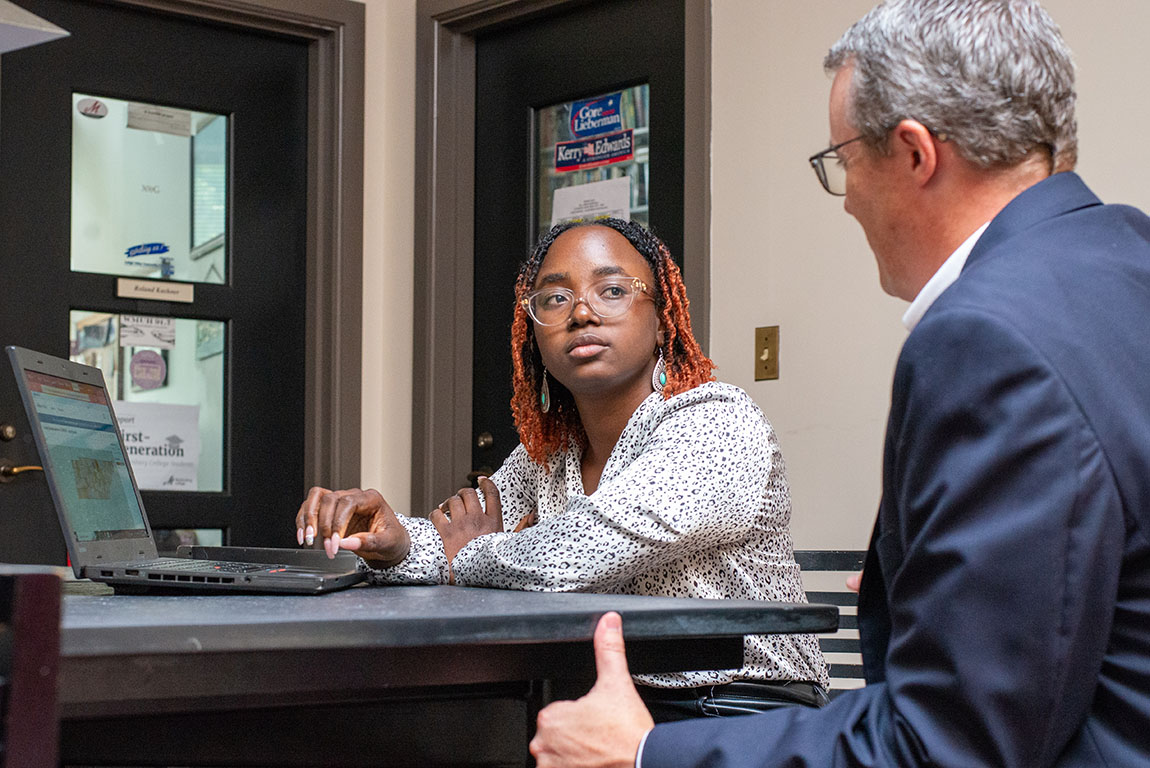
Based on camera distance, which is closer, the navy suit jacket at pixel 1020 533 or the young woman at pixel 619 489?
the navy suit jacket at pixel 1020 533

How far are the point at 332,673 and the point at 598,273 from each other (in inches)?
45.7

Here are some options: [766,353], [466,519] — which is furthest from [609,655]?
[766,353]

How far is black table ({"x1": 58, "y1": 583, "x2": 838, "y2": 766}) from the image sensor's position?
3.01 feet

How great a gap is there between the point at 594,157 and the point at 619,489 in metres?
2.21

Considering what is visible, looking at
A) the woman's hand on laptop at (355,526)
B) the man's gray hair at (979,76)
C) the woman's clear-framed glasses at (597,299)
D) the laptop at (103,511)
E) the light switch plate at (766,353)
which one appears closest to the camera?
the man's gray hair at (979,76)

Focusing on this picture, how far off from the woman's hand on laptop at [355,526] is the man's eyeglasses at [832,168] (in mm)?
837

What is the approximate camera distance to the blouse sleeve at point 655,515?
59.7 inches

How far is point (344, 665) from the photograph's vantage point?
3.30ft

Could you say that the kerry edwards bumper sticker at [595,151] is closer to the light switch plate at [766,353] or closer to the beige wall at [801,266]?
the beige wall at [801,266]

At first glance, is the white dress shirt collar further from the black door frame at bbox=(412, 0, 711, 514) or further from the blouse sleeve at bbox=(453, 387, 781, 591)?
the black door frame at bbox=(412, 0, 711, 514)

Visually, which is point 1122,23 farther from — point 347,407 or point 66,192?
point 66,192

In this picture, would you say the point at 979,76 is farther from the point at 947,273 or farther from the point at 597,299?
the point at 597,299

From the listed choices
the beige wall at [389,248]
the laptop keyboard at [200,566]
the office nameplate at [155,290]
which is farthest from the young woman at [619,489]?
the office nameplate at [155,290]

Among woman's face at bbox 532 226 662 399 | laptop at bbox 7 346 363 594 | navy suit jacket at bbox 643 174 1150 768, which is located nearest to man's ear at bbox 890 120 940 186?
navy suit jacket at bbox 643 174 1150 768
